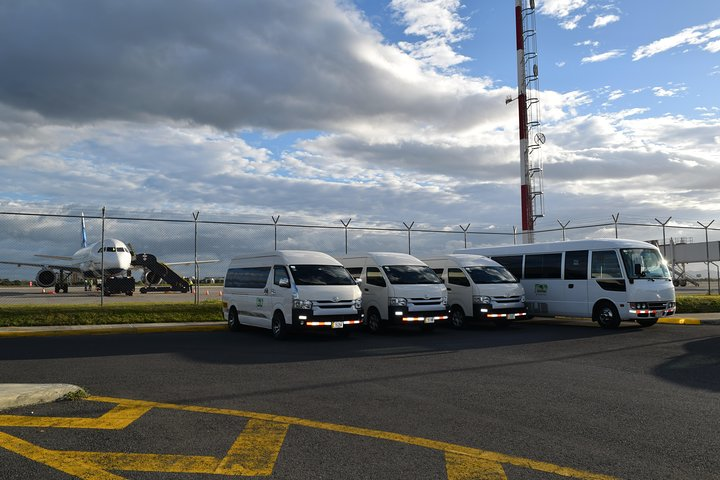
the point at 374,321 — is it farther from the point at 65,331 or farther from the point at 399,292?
the point at 65,331

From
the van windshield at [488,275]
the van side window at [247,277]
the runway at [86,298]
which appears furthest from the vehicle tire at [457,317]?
the runway at [86,298]

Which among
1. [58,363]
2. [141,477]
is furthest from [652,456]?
[58,363]

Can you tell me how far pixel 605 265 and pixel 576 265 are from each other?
0.95 m

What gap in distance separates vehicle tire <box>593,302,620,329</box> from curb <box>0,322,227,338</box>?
10.8 m

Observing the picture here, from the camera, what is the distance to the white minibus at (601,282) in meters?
16.2

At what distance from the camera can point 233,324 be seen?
648 inches

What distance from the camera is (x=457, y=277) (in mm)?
17969

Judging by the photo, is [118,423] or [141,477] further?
[118,423]

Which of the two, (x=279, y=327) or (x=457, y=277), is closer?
(x=279, y=327)

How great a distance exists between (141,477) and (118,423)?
A: 5.95ft

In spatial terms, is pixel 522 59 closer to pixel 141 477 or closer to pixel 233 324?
pixel 233 324

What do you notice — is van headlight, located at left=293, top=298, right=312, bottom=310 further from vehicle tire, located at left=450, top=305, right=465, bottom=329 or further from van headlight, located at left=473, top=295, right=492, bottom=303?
vehicle tire, located at left=450, top=305, right=465, bottom=329

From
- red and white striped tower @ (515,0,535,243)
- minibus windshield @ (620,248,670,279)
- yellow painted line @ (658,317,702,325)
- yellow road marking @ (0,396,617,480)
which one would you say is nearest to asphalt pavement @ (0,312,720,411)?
yellow painted line @ (658,317,702,325)

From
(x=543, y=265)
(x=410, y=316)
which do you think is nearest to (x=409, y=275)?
(x=410, y=316)
